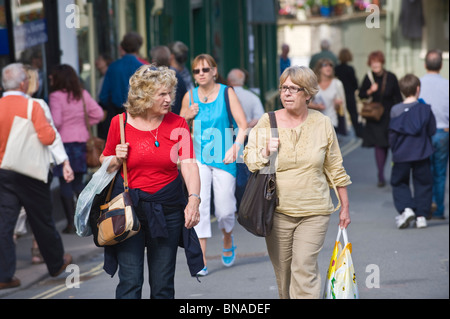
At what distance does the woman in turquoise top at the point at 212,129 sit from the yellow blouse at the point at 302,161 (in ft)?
4.70

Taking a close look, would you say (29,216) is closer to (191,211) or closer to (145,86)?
(191,211)

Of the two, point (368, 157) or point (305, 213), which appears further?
point (368, 157)

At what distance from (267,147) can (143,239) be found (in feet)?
2.93

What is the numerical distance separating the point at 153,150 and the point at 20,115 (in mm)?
2751

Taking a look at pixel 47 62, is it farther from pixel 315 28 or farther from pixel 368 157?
pixel 315 28

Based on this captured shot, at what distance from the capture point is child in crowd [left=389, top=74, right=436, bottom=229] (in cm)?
1023

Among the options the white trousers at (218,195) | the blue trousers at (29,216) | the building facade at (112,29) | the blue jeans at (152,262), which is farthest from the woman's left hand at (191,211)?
the building facade at (112,29)

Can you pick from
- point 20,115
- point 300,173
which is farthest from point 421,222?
point 300,173

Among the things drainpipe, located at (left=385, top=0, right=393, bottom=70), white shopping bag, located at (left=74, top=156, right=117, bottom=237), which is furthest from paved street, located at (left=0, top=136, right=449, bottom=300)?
drainpipe, located at (left=385, top=0, right=393, bottom=70)

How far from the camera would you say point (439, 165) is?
11023mm

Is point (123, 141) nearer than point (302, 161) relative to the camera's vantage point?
Yes

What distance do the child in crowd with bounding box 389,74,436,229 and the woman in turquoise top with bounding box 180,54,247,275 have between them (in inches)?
123

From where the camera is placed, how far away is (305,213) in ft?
18.6

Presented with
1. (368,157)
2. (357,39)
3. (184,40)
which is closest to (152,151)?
(184,40)
